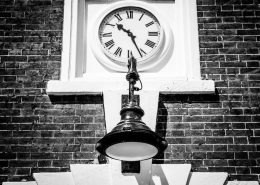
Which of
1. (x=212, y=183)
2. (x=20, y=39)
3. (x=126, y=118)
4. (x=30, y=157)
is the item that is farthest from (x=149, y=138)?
(x=20, y=39)

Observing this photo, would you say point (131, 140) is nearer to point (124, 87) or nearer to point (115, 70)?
point (124, 87)

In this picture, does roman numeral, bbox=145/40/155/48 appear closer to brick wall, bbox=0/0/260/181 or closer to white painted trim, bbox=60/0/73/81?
brick wall, bbox=0/0/260/181

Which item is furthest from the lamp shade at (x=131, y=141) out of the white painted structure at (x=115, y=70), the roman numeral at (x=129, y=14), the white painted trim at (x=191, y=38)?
the roman numeral at (x=129, y=14)

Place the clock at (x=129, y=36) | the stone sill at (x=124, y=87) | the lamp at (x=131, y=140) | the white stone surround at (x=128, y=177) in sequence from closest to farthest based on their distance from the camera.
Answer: the lamp at (x=131, y=140)
the white stone surround at (x=128, y=177)
the stone sill at (x=124, y=87)
the clock at (x=129, y=36)

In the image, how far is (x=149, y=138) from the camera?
3.51 m

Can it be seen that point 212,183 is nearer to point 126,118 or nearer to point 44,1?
point 126,118

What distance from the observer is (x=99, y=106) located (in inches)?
193

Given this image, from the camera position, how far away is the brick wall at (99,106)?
4668 mm

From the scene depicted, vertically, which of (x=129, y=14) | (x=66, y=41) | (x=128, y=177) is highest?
(x=129, y=14)

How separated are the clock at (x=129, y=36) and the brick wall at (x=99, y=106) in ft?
1.60

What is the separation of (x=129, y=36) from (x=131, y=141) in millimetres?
2097

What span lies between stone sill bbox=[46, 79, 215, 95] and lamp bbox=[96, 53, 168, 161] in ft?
3.72

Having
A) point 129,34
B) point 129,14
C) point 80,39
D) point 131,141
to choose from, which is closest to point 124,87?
point 129,34

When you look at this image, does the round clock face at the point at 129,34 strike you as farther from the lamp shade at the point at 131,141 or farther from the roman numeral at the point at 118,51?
the lamp shade at the point at 131,141
